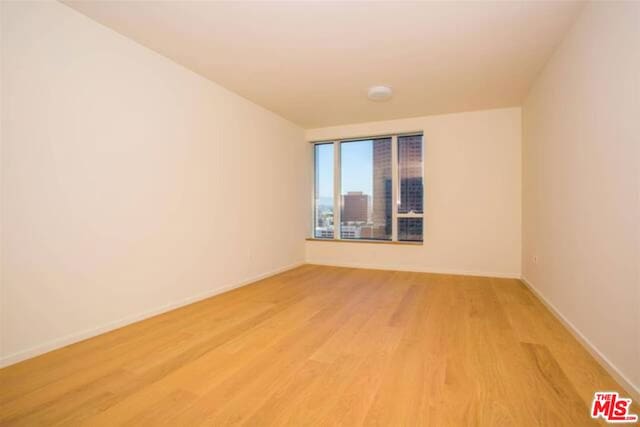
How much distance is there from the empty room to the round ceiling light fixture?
0.16 feet

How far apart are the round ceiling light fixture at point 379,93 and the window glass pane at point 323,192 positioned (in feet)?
6.18

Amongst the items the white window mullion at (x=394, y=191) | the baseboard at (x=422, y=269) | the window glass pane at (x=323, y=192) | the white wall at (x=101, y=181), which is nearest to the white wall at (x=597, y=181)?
the baseboard at (x=422, y=269)

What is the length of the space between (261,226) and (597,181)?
364 centimetres

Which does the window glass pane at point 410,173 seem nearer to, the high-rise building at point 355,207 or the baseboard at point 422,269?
the high-rise building at point 355,207

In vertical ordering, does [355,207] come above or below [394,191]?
below

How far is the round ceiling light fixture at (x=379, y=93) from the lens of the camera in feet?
12.1

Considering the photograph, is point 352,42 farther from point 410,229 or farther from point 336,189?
point 410,229

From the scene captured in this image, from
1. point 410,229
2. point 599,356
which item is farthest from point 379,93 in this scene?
point 599,356

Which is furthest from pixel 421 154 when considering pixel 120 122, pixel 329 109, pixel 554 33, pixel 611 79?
pixel 120 122

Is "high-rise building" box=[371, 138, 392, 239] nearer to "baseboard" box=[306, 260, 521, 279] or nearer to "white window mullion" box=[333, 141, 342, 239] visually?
"baseboard" box=[306, 260, 521, 279]

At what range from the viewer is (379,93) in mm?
3770

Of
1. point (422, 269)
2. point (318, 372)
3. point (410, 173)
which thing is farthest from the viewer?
point (410, 173)

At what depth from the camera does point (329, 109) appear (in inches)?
179

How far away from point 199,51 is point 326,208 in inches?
137
